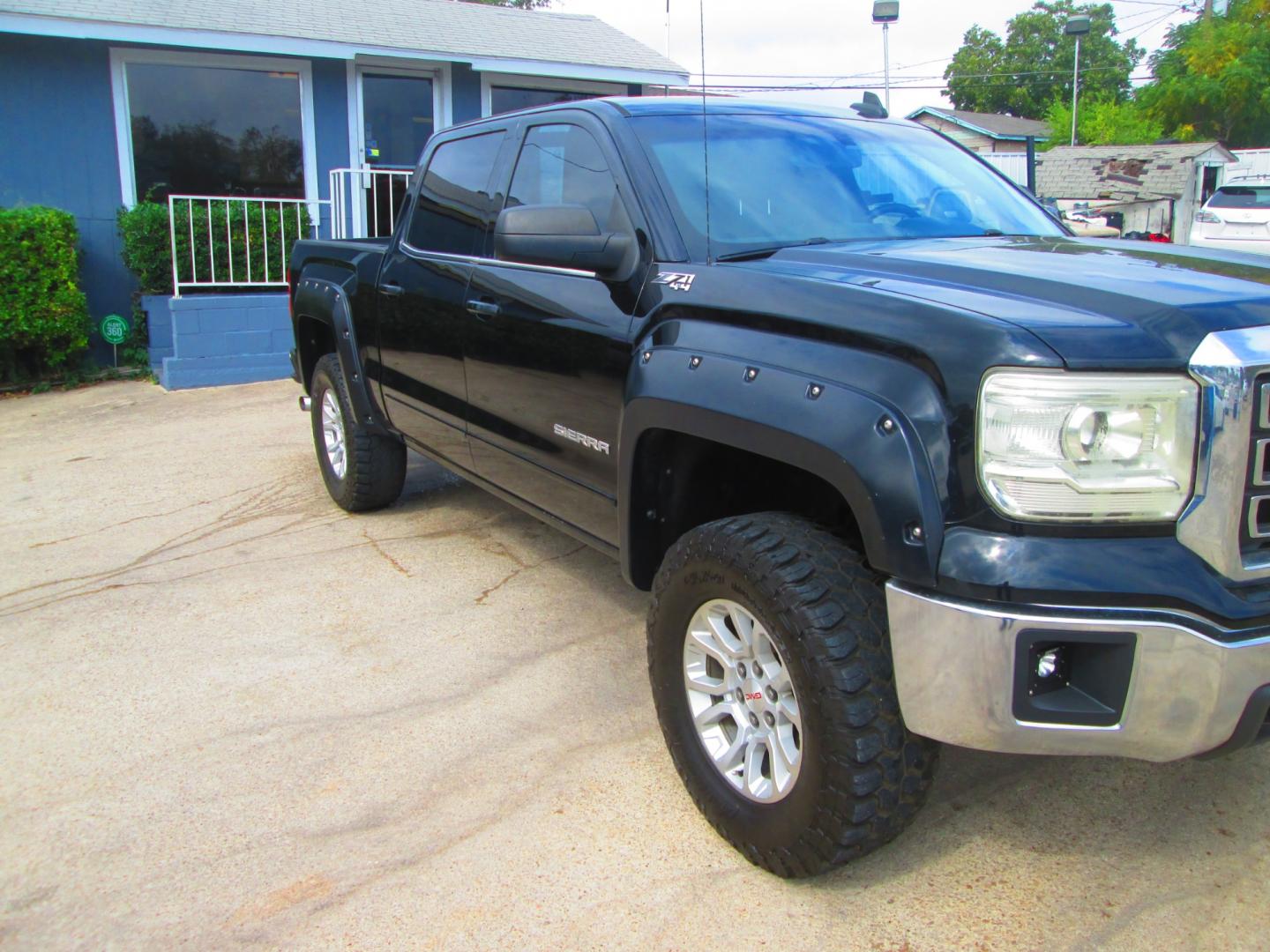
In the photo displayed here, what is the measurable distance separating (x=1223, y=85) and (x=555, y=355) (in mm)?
52284

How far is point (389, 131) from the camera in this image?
504 inches

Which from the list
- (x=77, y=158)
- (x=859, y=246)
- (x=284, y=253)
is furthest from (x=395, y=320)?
(x=77, y=158)

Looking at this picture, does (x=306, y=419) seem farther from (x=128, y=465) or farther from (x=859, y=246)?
(x=859, y=246)

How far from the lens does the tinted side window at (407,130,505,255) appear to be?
4375 mm

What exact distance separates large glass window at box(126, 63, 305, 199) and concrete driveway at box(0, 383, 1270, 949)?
7.83 metres

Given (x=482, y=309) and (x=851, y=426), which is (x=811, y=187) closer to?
(x=482, y=309)

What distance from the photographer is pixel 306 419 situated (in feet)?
28.7

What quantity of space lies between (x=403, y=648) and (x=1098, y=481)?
2772 millimetres

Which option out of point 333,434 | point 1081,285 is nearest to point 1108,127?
point 333,434

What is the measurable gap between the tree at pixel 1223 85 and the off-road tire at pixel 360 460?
167 feet

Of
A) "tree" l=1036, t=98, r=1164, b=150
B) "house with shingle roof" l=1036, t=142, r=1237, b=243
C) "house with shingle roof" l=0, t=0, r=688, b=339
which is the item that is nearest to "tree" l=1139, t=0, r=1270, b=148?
"tree" l=1036, t=98, r=1164, b=150

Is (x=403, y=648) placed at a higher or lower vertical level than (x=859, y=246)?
lower

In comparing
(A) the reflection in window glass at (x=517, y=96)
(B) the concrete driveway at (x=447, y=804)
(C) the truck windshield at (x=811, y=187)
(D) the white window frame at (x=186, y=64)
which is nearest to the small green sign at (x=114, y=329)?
(D) the white window frame at (x=186, y=64)

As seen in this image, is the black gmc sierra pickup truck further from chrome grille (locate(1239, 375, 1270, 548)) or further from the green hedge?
the green hedge
